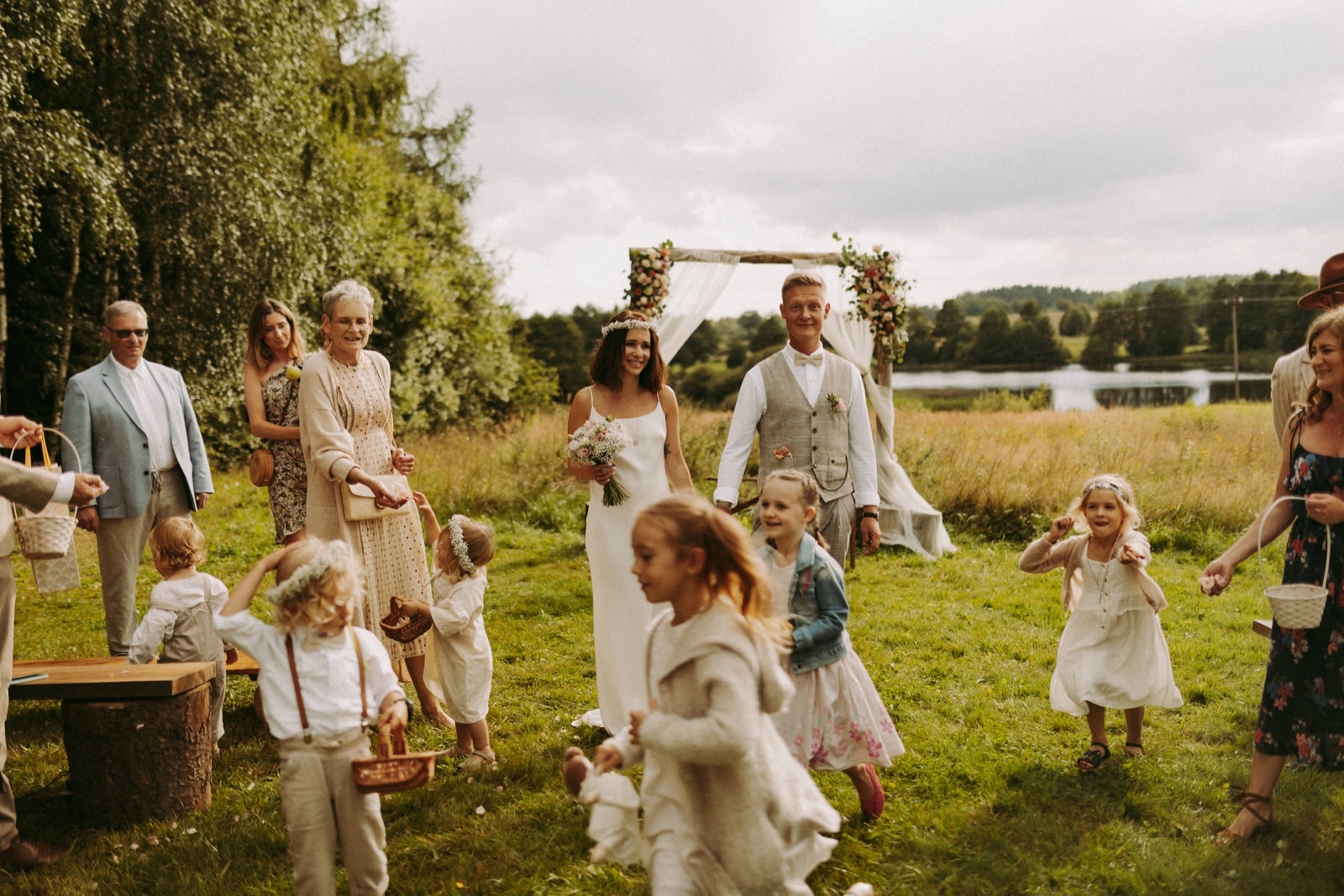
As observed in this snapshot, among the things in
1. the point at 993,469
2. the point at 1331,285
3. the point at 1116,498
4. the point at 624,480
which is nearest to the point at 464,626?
the point at 624,480

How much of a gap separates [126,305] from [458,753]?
10.3 ft

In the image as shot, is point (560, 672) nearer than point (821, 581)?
No

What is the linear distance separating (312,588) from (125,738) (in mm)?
1926

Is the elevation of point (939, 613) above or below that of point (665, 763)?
below

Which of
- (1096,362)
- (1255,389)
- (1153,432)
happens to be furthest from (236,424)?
(1096,362)

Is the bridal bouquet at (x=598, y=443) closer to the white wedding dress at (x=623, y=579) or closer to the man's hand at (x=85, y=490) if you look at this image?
the white wedding dress at (x=623, y=579)

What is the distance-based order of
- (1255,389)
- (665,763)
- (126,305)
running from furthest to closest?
(1255,389) → (126,305) → (665,763)

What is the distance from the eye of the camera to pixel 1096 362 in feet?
173

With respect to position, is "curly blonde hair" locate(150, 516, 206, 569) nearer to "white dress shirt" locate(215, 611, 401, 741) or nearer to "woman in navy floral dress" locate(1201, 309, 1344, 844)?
"white dress shirt" locate(215, 611, 401, 741)

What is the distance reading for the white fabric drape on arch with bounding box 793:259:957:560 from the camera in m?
10.2

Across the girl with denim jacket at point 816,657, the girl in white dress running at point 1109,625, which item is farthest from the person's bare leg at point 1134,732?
the girl with denim jacket at point 816,657

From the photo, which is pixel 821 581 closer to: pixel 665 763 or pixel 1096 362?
pixel 665 763

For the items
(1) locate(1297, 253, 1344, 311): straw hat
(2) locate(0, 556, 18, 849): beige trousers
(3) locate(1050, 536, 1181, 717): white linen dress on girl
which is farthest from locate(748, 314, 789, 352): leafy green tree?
(2) locate(0, 556, 18, 849): beige trousers

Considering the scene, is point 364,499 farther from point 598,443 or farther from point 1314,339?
point 1314,339
